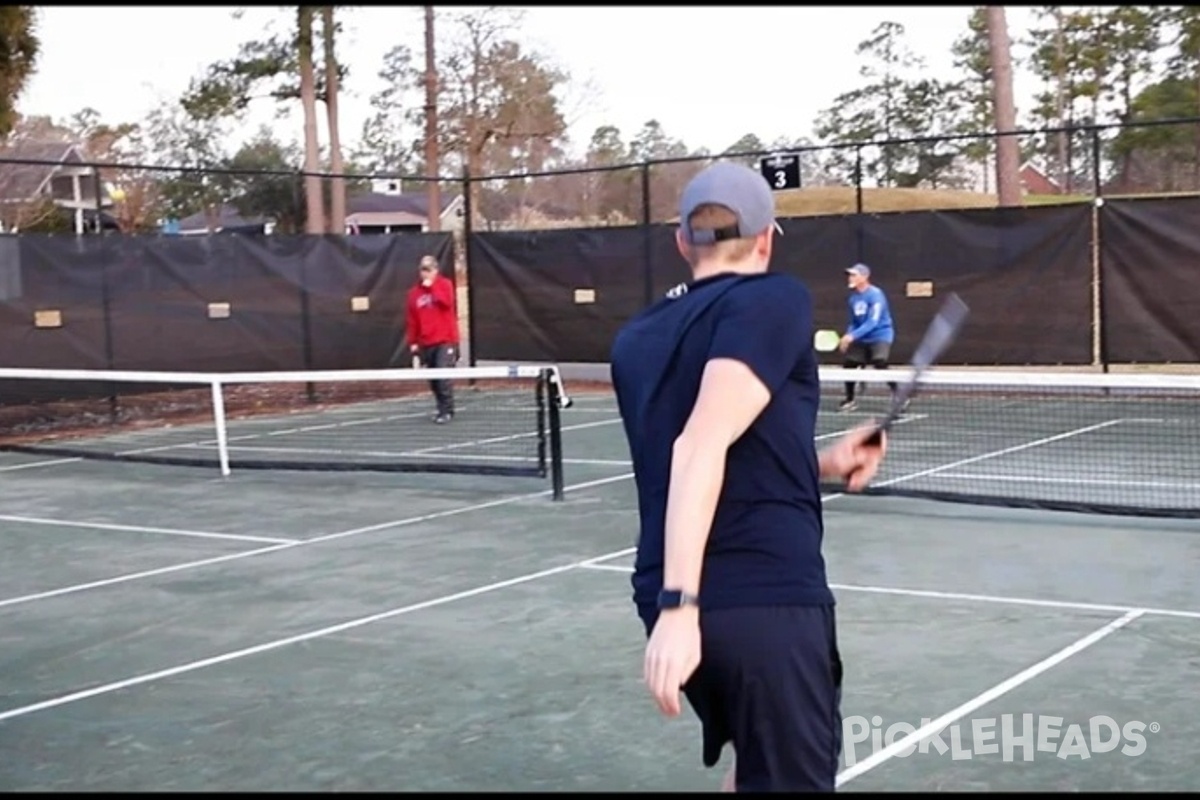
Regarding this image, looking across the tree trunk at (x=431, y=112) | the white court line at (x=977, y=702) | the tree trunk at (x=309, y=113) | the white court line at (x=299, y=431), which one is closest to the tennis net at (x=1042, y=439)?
the white court line at (x=977, y=702)

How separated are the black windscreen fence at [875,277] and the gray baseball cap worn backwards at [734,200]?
14404 millimetres

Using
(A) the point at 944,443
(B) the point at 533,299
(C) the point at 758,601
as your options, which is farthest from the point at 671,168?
(C) the point at 758,601

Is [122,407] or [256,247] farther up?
[256,247]

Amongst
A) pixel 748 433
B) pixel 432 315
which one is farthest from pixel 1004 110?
pixel 748 433

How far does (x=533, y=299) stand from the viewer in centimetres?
2036

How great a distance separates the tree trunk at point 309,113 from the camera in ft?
87.6

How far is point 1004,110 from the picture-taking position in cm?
2161

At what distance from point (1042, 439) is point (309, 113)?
17498 mm

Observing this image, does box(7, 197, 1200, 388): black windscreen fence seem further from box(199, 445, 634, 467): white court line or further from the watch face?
the watch face

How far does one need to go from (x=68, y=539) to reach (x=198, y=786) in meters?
5.41

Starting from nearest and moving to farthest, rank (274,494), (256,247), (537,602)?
(537,602) → (274,494) → (256,247)

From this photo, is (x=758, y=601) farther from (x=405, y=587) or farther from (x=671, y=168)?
(x=671, y=168)

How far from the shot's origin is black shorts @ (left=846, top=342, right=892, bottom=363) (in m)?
15.9

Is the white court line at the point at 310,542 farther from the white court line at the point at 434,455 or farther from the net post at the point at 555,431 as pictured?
the white court line at the point at 434,455
